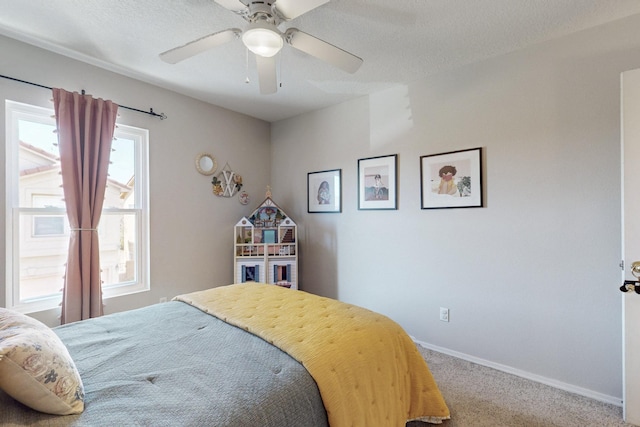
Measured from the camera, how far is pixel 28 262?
2.29 meters

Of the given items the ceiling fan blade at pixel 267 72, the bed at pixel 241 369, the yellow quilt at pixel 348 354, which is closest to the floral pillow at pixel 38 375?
the bed at pixel 241 369

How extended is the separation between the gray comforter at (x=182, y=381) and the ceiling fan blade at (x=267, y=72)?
1.53 m

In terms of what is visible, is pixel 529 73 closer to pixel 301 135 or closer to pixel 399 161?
pixel 399 161

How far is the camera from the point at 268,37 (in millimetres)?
1526

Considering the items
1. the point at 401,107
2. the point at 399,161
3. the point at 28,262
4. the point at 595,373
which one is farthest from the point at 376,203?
the point at 28,262

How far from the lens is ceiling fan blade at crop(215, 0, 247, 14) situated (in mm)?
1435

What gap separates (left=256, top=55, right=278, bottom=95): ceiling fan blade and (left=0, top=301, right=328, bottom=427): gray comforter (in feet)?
5.03

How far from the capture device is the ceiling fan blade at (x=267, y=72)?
179cm

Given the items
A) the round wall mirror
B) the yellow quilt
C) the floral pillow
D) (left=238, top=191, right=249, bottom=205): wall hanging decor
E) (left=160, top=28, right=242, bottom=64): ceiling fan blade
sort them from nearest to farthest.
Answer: the floral pillow, the yellow quilt, (left=160, top=28, right=242, bottom=64): ceiling fan blade, the round wall mirror, (left=238, top=191, right=249, bottom=205): wall hanging decor

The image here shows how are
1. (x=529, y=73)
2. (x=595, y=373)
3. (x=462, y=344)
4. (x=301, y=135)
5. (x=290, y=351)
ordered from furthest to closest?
(x=301, y=135), (x=462, y=344), (x=529, y=73), (x=595, y=373), (x=290, y=351)

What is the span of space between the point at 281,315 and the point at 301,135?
258 cm

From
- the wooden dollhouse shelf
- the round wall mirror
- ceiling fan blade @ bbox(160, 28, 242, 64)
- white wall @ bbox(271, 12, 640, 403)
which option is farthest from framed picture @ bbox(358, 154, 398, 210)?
ceiling fan blade @ bbox(160, 28, 242, 64)

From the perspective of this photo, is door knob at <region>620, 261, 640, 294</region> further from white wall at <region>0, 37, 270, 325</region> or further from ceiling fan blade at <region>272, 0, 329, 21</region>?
white wall at <region>0, 37, 270, 325</region>

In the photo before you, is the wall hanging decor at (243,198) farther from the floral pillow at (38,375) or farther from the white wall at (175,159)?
the floral pillow at (38,375)
